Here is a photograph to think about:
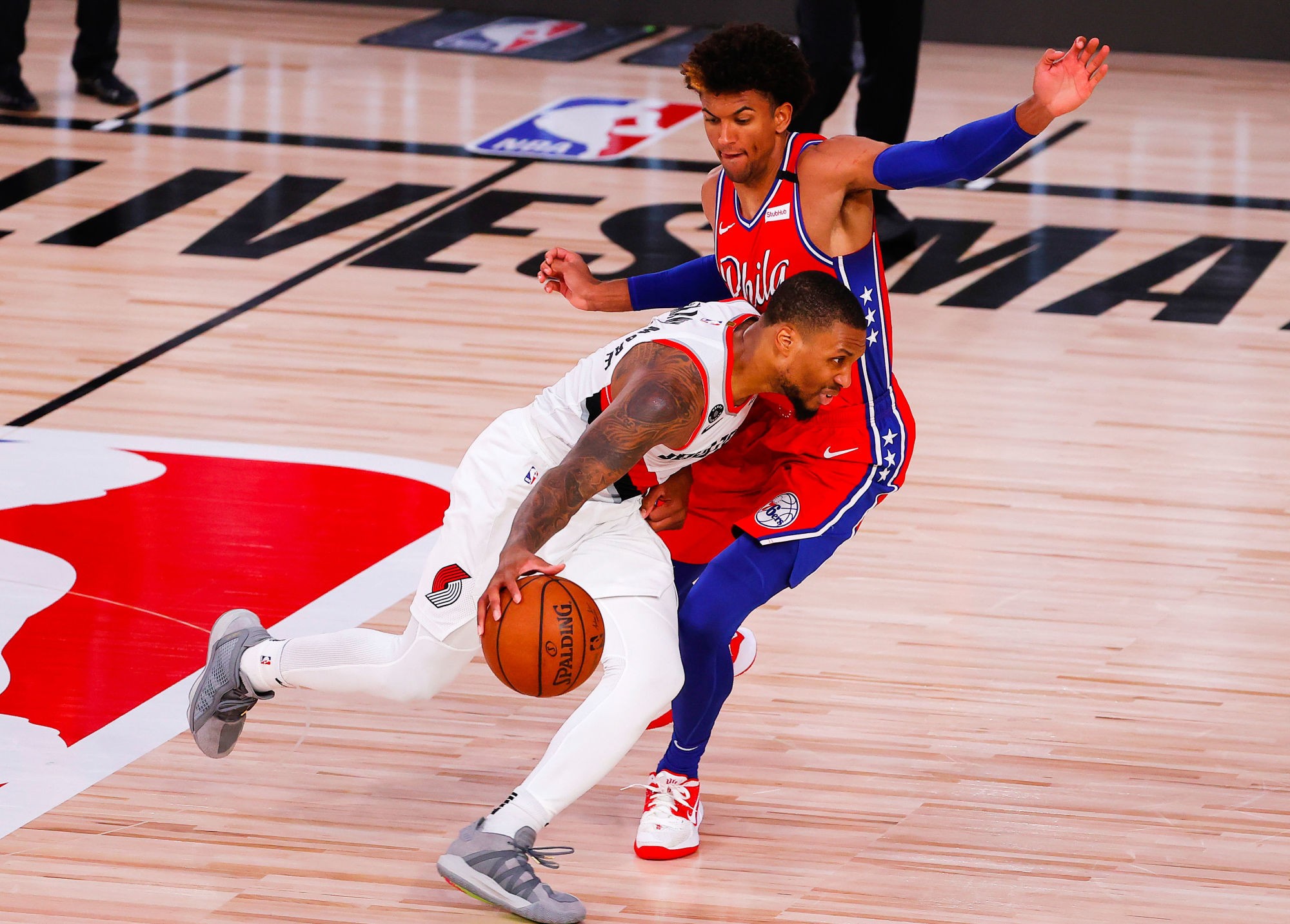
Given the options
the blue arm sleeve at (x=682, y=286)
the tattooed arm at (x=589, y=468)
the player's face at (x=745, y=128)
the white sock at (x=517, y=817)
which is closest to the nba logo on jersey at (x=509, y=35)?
the blue arm sleeve at (x=682, y=286)

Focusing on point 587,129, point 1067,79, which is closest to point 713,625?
point 1067,79

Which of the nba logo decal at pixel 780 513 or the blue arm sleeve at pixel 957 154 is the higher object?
the blue arm sleeve at pixel 957 154

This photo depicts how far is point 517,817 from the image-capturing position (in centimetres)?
298

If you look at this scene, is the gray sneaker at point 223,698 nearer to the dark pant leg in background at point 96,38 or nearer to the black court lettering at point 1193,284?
the black court lettering at point 1193,284

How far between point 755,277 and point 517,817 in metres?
1.14

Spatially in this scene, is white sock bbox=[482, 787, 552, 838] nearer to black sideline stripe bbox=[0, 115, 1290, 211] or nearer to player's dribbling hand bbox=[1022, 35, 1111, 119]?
player's dribbling hand bbox=[1022, 35, 1111, 119]

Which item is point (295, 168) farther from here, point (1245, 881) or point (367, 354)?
point (1245, 881)

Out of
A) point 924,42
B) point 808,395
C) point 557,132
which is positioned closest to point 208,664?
point 808,395

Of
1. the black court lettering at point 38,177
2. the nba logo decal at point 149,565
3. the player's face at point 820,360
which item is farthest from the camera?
the black court lettering at point 38,177

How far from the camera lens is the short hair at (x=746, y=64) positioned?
331 cm

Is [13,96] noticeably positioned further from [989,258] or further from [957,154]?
[957,154]

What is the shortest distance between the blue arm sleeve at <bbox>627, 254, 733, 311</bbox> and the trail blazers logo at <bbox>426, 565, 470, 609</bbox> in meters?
0.83

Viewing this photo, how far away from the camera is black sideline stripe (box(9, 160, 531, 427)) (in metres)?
5.65

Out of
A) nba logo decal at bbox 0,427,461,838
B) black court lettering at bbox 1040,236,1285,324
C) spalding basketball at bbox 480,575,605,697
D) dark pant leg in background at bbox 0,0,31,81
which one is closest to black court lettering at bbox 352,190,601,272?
nba logo decal at bbox 0,427,461,838
